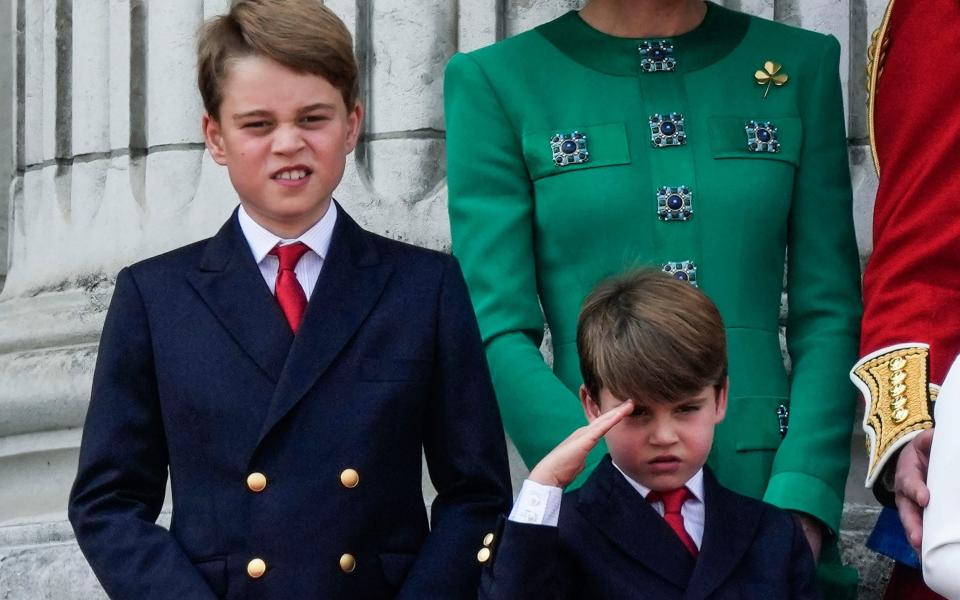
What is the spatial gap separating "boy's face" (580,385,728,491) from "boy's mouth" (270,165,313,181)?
56cm

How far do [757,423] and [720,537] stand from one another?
1.24ft

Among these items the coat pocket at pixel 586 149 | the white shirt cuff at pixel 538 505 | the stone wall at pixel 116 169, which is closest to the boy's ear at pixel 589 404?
the white shirt cuff at pixel 538 505

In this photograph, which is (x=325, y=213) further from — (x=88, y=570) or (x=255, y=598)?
(x=88, y=570)

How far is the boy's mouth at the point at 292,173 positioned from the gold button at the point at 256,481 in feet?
1.48

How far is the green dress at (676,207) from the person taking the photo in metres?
3.22

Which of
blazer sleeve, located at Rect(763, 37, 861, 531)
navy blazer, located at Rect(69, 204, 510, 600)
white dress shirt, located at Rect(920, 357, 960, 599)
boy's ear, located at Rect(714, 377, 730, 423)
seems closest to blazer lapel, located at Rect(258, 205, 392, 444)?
navy blazer, located at Rect(69, 204, 510, 600)

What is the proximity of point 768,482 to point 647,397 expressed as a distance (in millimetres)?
414

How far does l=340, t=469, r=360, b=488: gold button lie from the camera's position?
9.53 feet

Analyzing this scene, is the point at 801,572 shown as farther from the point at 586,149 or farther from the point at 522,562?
the point at 586,149

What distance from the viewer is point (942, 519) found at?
2.39 metres

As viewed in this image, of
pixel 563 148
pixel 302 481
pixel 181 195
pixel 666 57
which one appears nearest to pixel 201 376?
pixel 302 481

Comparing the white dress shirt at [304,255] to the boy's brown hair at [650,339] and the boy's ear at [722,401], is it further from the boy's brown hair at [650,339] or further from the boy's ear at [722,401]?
the boy's ear at [722,401]

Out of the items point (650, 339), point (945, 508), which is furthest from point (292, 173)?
point (945, 508)

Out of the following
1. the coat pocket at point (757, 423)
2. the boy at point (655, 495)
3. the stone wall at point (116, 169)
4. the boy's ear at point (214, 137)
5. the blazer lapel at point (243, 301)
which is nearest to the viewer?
the boy at point (655, 495)
